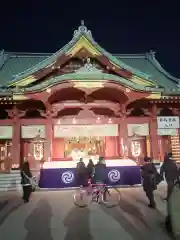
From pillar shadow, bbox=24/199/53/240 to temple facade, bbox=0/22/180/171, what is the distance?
25.8 feet

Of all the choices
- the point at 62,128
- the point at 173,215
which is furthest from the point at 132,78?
the point at 173,215

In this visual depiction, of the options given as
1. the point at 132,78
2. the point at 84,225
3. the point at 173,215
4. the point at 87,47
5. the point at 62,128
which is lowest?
the point at 84,225

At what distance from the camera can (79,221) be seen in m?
8.41

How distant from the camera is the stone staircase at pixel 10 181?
16.1m

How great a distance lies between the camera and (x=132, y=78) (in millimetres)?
20203

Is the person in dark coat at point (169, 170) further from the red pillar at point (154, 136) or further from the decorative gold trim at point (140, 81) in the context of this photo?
the decorative gold trim at point (140, 81)

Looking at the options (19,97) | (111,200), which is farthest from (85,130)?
(111,200)

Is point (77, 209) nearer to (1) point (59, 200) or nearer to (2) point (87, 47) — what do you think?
(1) point (59, 200)

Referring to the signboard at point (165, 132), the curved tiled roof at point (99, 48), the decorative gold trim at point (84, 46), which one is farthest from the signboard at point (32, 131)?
the signboard at point (165, 132)

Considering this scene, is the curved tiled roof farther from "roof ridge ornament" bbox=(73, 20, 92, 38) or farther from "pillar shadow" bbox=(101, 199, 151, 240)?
"pillar shadow" bbox=(101, 199, 151, 240)

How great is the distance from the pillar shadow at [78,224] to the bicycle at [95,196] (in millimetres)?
897

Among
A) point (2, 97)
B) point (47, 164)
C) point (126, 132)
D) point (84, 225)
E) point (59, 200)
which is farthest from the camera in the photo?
point (126, 132)

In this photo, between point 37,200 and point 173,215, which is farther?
point 37,200

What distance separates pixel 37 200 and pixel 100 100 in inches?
376
